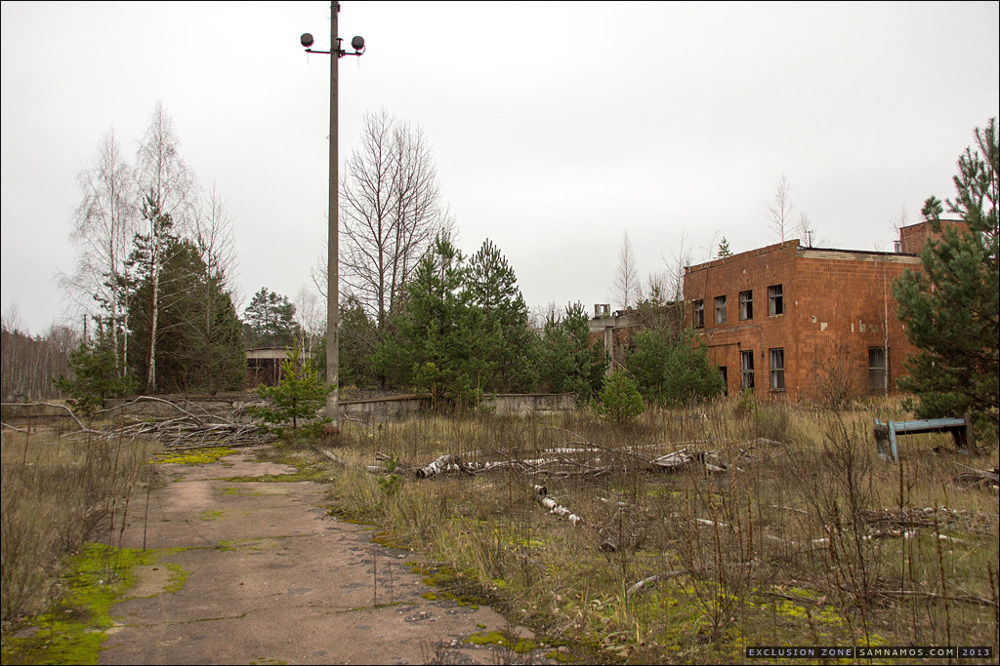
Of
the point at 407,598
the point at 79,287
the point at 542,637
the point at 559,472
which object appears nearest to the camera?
the point at 542,637

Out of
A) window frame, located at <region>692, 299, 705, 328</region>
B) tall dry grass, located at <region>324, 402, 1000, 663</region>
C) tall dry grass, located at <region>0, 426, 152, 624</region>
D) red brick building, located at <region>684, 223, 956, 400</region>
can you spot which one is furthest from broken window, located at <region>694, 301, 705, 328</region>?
tall dry grass, located at <region>0, 426, 152, 624</region>

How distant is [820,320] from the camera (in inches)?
954

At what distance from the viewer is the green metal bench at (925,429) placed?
30.6ft

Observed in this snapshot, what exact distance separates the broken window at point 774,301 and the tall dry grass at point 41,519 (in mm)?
24139

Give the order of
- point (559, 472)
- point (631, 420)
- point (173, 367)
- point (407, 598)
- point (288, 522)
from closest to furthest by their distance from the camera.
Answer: point (407, 598), point (288, 522), point (559, 472), point (631, 420), point (173, 367)

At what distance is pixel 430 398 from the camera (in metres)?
19.7

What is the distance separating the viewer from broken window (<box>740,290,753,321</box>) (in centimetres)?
2695

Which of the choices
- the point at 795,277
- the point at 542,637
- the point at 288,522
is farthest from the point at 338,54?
the point at 795,277

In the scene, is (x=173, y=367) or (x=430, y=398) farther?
(x=173, y=367)

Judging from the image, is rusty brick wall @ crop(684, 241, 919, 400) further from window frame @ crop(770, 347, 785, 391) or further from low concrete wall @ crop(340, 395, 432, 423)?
low concrete wall @ crop(340, 395, 432, 423)

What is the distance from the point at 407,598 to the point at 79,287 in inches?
1107

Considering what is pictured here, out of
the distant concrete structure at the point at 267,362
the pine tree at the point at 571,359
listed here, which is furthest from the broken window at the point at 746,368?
the distant concrete structure at the point at 267,362

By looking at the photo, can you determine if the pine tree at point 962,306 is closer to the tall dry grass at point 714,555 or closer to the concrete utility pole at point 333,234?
the tall dry grass at point 714,555

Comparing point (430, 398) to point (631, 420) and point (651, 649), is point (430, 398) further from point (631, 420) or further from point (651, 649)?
point (651, 649)
